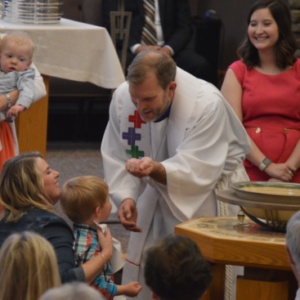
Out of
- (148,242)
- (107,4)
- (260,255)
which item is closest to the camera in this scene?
(260,255)

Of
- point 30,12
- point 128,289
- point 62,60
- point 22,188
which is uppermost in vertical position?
point 30,12

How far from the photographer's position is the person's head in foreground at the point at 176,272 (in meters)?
1.91

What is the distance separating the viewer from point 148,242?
3.19 metres

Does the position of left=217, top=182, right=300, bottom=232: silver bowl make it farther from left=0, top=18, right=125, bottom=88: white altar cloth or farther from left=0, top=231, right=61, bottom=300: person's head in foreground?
left=0, top=18, right=125, bottom=88: white altar cloth

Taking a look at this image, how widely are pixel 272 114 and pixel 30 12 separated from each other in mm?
1969

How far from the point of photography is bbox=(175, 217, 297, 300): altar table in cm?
236

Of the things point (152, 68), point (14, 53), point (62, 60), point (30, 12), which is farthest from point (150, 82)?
point (30, 12)

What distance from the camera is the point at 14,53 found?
3.62m

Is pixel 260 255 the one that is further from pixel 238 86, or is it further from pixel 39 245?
pixel 238 86

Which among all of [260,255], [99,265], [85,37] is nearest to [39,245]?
[99,265]

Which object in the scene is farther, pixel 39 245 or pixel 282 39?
pixel 282 39

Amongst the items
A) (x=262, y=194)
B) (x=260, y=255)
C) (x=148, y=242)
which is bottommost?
(x=148, y=242)

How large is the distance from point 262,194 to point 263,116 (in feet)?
5.54

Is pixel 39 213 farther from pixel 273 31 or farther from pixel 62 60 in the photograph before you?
pixel 62 60
